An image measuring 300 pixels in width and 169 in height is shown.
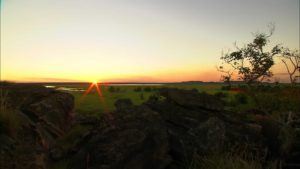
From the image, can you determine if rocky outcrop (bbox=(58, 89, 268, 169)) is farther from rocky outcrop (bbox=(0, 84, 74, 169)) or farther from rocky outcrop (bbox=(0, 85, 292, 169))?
rocky outcrop (bbox=(0, 84, 74, 169))

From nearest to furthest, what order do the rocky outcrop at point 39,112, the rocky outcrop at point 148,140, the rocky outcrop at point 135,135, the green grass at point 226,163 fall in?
the green grass at point 226,163 < the rocky outcrop at point 39,112 < the rocky outcrop at point 135,135 < the rocky outcrop at point 148,140

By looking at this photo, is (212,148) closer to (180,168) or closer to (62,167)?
(180,168)

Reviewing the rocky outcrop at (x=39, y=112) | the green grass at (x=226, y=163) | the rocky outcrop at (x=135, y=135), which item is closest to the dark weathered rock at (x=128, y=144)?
the rocky outcrop at (x=135, y=135)

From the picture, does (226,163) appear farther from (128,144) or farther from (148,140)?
(128,144)

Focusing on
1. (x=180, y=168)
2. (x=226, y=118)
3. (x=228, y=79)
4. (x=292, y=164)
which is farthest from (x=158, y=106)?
(x=228, y=79)

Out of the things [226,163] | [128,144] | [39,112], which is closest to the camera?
[226,163]

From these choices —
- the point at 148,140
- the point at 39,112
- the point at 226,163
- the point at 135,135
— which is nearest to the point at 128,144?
the point at 135,135

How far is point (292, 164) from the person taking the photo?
61.4 ft

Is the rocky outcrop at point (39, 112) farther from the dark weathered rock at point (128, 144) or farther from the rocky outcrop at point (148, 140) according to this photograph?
the dark weathered rock at point (128, 144)

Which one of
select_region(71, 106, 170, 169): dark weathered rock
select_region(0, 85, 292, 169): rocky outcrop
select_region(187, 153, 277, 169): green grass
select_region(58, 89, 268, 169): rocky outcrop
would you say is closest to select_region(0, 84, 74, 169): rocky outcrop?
select_region(0, 85, 292, 169): rocky outcrop

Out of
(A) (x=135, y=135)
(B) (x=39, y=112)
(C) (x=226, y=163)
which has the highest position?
(B) (x=39, y=112)

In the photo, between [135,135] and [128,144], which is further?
[135,135]

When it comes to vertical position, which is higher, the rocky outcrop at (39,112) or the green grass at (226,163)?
the rocky outcrop at (39,112)

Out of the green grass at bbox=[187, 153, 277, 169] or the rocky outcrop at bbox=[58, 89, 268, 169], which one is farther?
the rocky outcrop at bbox=[58, 89, 268, 169]
